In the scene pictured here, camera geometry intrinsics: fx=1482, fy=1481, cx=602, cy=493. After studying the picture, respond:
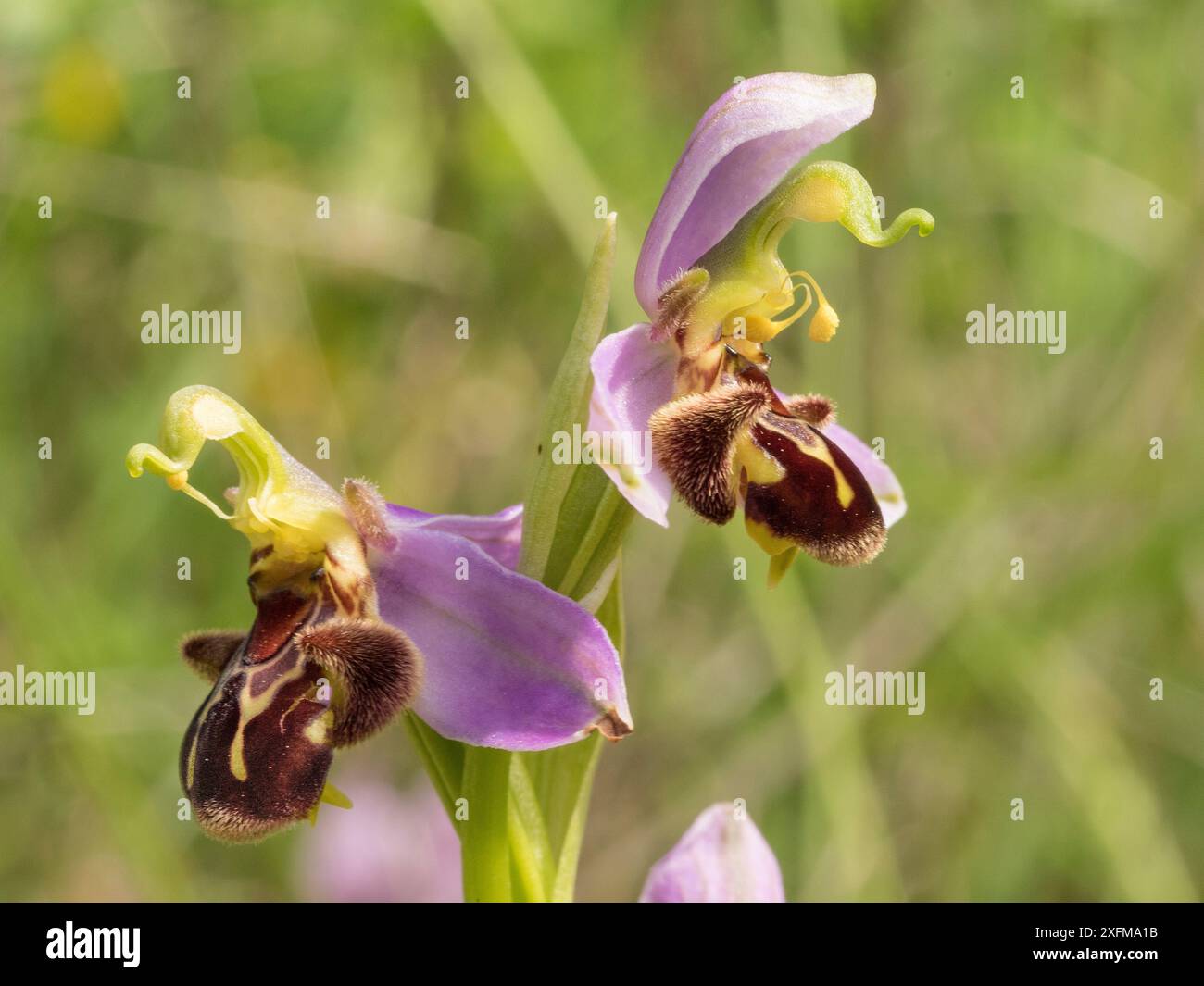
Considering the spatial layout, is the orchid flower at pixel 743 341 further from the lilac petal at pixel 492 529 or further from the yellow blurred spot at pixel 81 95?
the yellow blurred spot at pixel 81 95

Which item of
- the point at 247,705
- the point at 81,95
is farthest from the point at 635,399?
the point at 81,95

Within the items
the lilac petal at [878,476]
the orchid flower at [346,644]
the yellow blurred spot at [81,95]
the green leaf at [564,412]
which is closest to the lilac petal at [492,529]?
the orchid flower at [346,644]

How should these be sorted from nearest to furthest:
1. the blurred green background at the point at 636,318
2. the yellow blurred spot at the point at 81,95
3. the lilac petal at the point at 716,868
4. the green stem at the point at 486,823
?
the green stem at the point at 486,823
the lilac petal at the point at 716,868
the blurred green background at the point at 636,318
the yellow blurred spot at the point at 81,95

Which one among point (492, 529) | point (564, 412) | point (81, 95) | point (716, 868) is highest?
point (81, 95)

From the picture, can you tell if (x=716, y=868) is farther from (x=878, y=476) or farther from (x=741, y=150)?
(x=741, y=150)

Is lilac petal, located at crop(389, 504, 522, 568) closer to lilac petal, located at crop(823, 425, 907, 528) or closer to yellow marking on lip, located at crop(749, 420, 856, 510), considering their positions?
yellow marking on lip, located at crop(749, 420, 856, 510)

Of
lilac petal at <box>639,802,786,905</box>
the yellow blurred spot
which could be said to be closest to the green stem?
lilac petal at <box>639,802,786,905</box>
